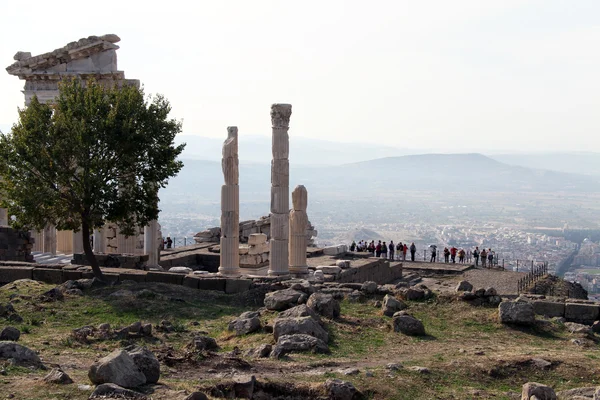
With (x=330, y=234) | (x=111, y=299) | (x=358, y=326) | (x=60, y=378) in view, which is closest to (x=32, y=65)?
(x=111, y=299)

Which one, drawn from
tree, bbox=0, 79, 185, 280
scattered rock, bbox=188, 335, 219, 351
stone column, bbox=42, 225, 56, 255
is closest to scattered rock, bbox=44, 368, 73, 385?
scattered rock, bbox=188, 335, 219, 351

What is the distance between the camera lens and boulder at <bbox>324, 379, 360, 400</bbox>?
13398mm

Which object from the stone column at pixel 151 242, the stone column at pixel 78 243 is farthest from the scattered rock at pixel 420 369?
the stone column at pixel 78 243

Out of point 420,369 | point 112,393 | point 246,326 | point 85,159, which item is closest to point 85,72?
point 85,159

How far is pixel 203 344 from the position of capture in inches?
678

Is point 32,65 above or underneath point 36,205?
above

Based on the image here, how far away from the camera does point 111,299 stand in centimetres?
2358

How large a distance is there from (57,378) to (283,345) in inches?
198

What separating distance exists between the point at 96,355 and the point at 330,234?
180605 millimetres

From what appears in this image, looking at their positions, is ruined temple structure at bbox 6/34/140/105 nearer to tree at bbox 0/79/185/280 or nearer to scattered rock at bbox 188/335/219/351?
tree at bbox 0/79/185/280

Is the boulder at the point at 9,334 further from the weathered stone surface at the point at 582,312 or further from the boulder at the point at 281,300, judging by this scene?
the weathered stone surface at the point at 582,312

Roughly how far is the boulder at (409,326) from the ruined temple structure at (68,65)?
67.1 ft

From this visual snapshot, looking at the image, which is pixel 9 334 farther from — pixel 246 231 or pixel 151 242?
pixel 246 231

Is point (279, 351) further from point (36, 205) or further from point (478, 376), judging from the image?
point (36, 205)
